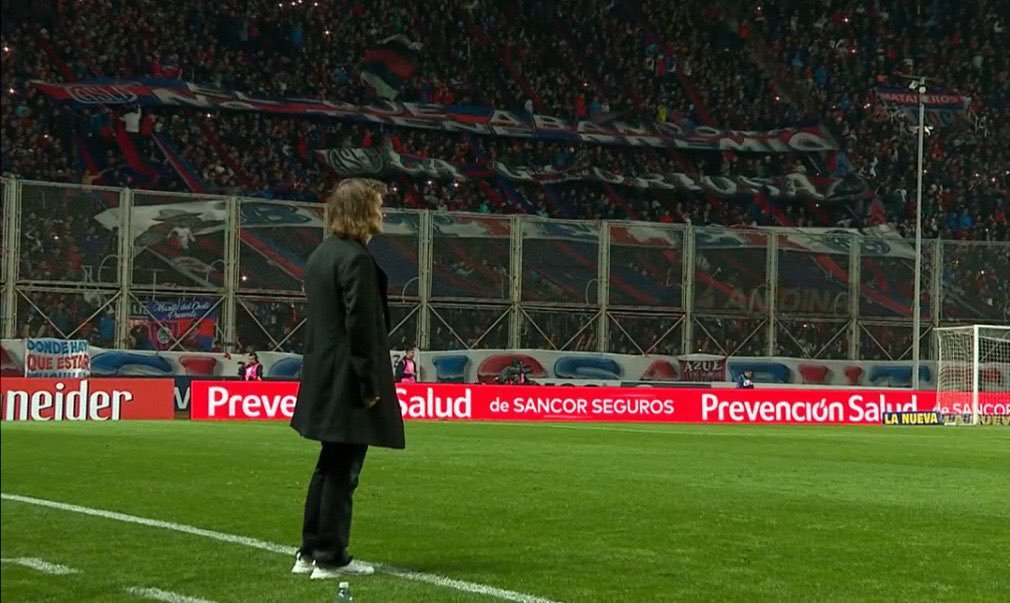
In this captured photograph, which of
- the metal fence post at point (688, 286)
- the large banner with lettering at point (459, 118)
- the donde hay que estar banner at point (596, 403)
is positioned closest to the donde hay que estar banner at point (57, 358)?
the donde hay que estar banner at point (596, 403)

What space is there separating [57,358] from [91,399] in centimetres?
128

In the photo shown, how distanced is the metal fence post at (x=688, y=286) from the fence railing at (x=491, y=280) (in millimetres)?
53

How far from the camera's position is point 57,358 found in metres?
29.7

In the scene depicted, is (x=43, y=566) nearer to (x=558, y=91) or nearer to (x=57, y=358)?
(x=57, y=358)

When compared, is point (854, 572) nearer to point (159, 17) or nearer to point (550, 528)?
point (550, 528)

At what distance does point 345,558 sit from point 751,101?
46.6m

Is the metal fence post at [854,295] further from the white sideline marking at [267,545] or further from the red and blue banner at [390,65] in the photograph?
the white sideline marking at [267,545]

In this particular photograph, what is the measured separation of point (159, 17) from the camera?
42.1 metres

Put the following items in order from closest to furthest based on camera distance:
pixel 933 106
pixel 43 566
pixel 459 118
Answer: pixel 43 566, pixel 459 118, pixel 933 106

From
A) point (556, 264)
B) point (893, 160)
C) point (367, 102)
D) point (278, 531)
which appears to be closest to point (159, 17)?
point (367, 102)

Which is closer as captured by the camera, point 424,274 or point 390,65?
point 424,274

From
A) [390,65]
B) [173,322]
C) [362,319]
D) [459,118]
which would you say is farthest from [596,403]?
[362,319]

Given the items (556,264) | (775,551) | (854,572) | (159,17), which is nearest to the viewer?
(854,572)

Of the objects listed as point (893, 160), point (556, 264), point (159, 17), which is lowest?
point (556, 264)
